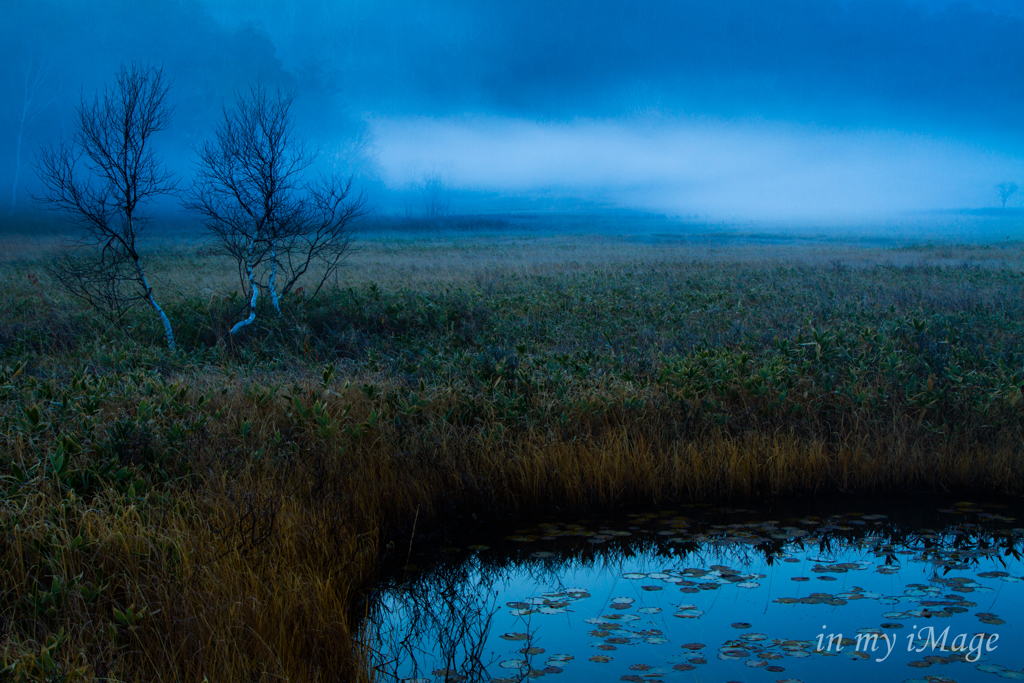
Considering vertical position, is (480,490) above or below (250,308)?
below

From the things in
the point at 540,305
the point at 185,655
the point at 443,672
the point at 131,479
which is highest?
the point at 540,305

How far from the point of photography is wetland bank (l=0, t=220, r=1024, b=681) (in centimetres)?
407

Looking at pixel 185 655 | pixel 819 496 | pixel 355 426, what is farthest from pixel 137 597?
pixel 819 496

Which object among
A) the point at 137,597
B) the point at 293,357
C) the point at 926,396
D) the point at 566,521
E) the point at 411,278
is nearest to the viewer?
the point at 137,597

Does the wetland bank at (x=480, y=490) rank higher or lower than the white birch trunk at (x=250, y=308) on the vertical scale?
lower

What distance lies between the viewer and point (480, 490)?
22.1ft

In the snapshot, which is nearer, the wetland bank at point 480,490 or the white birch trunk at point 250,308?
the wetland bank at point 480,490

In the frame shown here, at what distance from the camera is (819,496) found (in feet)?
23.3

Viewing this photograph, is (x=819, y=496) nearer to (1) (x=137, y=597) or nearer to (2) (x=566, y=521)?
(2) (x=566, y=521)

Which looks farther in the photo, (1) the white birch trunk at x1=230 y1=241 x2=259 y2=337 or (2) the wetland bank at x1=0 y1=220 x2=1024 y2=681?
(1) the white birch trunk at x1=230 y1=241 x2=259 y2=337

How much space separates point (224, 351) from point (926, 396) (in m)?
10.8

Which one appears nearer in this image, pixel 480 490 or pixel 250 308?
pixel 480 490

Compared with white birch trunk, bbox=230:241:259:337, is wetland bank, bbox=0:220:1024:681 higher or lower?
lower

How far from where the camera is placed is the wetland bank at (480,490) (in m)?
4.07
